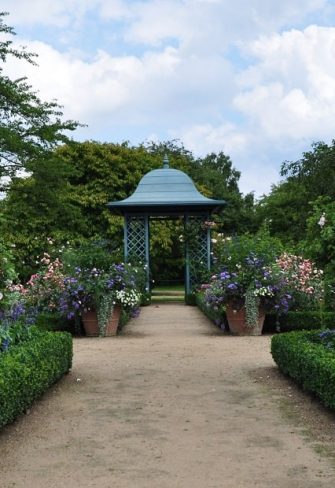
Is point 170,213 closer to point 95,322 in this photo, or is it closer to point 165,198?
point 165,198

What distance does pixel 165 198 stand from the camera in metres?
21.5

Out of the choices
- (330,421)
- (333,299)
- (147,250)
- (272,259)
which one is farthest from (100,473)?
(147,250)

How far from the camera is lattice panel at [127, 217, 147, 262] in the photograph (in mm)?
21781

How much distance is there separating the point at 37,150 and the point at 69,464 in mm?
18039

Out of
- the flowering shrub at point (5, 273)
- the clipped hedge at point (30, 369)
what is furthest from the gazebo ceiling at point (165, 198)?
the flowering shrub at point (5, 273)

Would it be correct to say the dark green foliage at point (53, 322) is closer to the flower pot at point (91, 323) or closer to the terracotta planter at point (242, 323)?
the flower pot at point (91, 323)

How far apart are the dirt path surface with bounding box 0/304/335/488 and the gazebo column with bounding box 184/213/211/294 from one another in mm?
12301

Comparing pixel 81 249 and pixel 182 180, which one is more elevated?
pixel 182 180

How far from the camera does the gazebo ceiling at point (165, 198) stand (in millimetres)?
20984

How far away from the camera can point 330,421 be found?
562cm

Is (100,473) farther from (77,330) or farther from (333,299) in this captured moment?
(77,330)

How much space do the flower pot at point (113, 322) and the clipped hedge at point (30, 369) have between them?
4.53m

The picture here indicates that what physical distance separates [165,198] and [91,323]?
9396mm

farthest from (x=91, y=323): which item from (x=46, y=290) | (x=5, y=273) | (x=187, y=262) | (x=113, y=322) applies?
(x=187, y=262)
